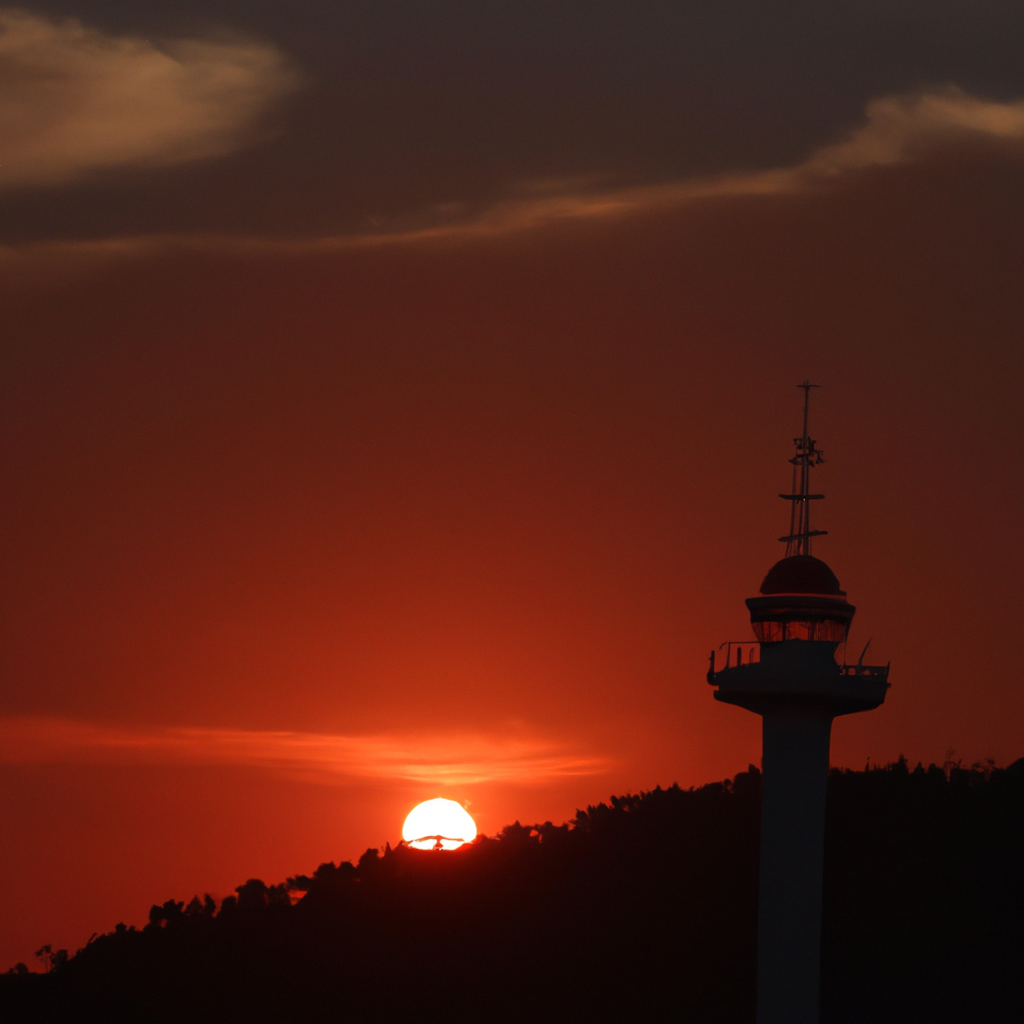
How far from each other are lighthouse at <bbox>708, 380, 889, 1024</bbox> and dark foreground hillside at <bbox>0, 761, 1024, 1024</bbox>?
11053 millimetres

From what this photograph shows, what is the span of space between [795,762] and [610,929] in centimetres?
1913

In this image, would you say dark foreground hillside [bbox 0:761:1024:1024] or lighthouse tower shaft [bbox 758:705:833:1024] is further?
dark foreground hillside [bbox 0:761:1024:1024]

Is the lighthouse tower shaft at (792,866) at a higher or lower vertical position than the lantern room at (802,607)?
lower

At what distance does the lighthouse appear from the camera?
36656 millimetres

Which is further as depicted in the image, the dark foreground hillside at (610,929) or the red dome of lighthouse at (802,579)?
the dark foreground hillside at (610,929)

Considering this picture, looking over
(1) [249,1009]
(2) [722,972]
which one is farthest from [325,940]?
(2) [722,972]

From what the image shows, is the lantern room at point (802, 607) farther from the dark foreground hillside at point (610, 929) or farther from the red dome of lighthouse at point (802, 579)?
the dark foreground hillside at point (610, 929)

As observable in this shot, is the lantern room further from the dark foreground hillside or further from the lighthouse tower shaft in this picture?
the dark foreground hillside

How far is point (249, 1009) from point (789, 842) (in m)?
27.1

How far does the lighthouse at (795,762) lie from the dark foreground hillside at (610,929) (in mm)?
11053

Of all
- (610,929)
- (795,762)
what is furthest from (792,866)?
(610,929)

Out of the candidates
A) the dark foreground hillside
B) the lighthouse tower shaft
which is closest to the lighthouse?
the lighthouse tower shaft

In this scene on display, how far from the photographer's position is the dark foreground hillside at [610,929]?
48375mm

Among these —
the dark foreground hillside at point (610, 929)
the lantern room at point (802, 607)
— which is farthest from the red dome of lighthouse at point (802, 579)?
the dark foreground hillside at point (610, 929)
